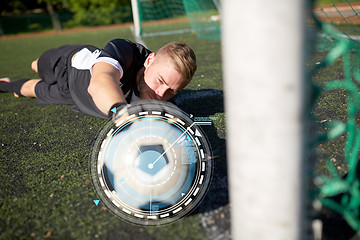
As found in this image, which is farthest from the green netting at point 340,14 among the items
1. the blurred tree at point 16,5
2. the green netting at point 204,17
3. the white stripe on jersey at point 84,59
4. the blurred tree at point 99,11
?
the blurred tree at point 16,5

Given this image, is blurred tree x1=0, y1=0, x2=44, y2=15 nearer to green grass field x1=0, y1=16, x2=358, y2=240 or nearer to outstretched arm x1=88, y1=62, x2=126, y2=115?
green grass field x1=0, y1=16, x2=358, y2=240

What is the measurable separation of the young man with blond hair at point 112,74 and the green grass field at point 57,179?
0.72 ft

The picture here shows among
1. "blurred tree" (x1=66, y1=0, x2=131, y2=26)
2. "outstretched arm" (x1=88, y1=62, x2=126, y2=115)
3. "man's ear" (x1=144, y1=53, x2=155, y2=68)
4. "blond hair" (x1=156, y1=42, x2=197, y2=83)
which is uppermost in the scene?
"outstretched arm" (x1=88, y1=62, x2=126, y2=115)

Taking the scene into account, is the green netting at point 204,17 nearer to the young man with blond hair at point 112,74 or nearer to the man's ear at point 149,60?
the young man with blond hair at point 112,74

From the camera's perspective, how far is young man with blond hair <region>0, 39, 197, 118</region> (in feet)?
5.36

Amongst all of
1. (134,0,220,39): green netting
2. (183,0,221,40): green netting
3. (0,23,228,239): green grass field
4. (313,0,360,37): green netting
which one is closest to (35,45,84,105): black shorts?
(0,23,228,239): green grass field

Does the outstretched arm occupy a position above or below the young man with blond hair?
above

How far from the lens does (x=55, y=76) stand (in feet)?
9.69

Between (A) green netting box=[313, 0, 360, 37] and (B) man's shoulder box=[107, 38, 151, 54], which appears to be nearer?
(B) man's shoulder box=[107, 38, 151, 54]

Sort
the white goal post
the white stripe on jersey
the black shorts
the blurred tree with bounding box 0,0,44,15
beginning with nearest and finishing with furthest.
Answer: the white goal post < the white stripe on jersey < the black shorts < the blurred tree with bounding box 0,0,44,15

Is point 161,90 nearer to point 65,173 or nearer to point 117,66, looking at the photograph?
point 117,66

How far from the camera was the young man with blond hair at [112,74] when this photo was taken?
1.63 metres
